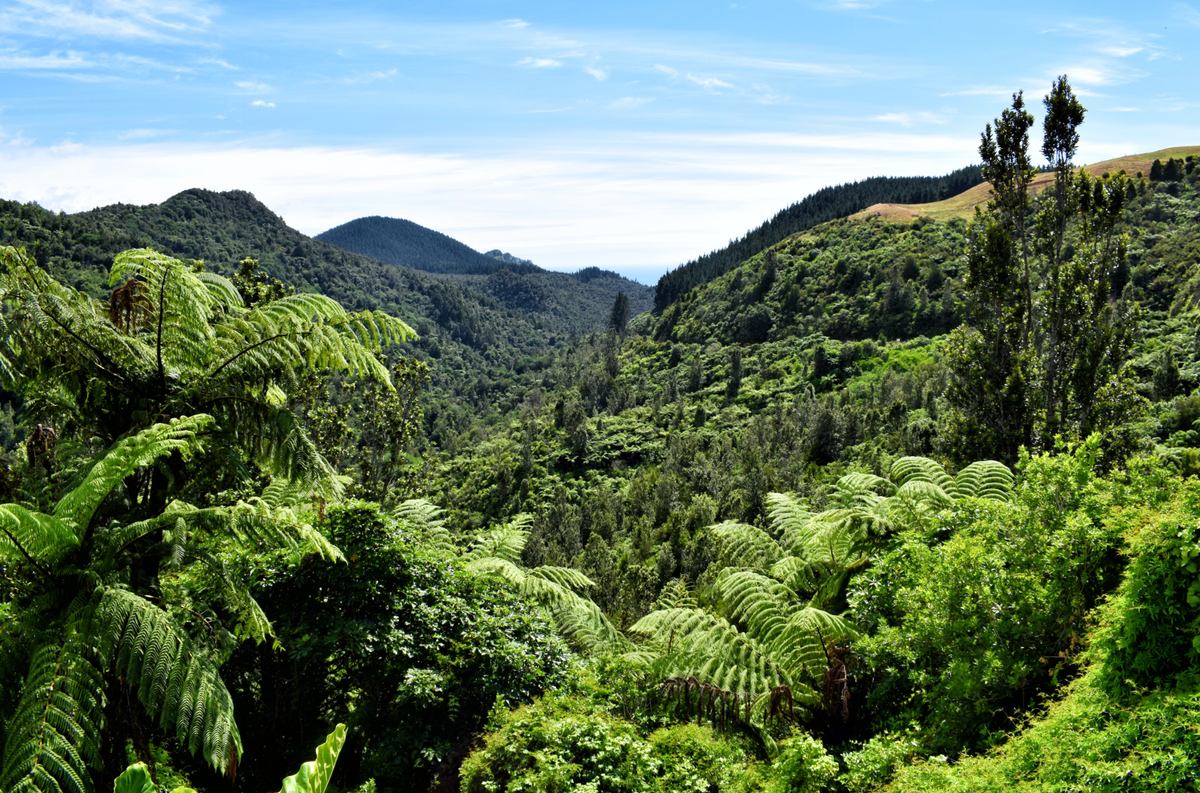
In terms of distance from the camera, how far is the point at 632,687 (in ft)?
20.6

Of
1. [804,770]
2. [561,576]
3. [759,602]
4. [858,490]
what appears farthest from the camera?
[858,490]

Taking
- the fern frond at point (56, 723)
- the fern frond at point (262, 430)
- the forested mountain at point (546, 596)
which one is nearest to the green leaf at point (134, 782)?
the fern frond at point (56, 723)

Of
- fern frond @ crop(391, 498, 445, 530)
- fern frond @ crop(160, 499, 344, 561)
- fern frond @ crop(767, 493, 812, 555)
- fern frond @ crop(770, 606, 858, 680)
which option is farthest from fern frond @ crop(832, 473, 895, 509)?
fern frond @ crop(160, 499, 344, 561)

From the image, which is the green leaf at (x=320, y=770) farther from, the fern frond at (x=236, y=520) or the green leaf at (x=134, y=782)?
the fern frond at (x=236, y=520)

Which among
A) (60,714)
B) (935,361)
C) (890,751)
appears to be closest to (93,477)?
(60,714)

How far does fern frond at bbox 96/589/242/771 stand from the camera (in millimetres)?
3600

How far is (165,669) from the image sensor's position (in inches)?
144

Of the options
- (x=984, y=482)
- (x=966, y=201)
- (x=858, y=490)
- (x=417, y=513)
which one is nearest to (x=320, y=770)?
(x=417, y=513)

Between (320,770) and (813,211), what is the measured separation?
493 feet

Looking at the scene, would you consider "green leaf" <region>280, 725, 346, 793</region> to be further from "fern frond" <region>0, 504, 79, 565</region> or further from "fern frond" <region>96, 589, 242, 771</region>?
"fern frond" <region>0, 504, 79, 565</region>

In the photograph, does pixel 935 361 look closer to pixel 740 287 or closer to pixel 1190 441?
pixel 1190 441

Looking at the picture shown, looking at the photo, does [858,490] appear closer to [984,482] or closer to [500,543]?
[984,482]

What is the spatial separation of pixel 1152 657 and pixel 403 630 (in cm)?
573

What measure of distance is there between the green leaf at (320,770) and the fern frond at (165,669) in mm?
2325
